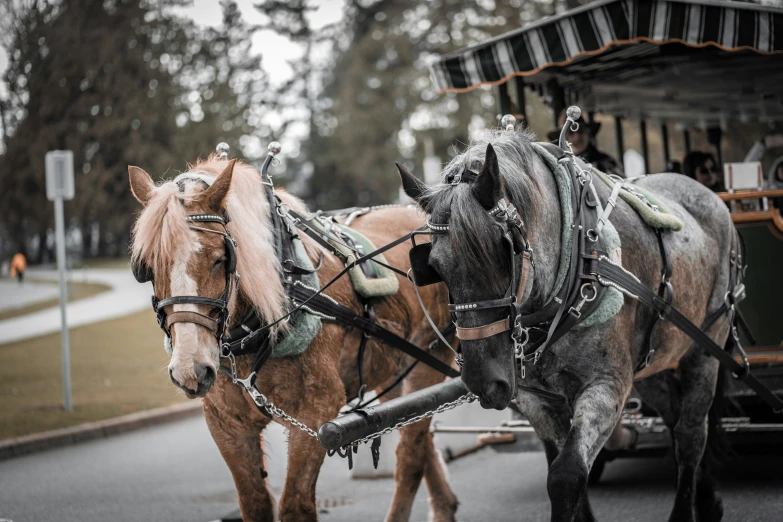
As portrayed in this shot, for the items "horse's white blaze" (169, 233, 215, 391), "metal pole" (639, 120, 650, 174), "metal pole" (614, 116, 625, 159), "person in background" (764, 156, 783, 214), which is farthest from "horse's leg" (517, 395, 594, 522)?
"metal pole" (614, 116, 625, 159)

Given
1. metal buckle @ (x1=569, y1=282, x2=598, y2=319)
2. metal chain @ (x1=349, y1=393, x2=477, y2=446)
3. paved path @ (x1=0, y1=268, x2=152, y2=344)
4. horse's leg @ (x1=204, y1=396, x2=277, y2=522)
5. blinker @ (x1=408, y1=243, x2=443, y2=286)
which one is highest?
blinker @ (x1=408, y1=243, x2=443, y2=286)

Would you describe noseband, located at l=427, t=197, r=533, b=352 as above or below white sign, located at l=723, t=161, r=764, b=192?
below

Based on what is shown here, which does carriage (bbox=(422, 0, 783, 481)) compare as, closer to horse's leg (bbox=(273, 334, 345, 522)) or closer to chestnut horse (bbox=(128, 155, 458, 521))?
chestnut horse (bbox=(128, 155, 458, 521))

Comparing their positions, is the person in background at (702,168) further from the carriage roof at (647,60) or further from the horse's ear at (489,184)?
the horse's ear at (489,184)

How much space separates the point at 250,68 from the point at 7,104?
38.1ft

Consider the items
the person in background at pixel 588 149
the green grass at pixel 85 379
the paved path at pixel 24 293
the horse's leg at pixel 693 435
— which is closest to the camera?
the horse's leg at pixel 693 435

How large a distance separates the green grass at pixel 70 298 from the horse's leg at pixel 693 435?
19.3 m

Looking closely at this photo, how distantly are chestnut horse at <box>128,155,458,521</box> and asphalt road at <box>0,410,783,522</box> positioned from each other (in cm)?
142

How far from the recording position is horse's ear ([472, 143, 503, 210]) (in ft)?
10.3

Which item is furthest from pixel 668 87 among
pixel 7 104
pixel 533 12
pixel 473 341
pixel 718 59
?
pixel 7 104

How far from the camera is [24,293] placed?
27547 millimetres

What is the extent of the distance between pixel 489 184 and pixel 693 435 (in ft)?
6.93

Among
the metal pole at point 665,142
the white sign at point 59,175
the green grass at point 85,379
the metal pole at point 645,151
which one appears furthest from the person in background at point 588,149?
the white sign at point 59,175

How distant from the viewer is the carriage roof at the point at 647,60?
17.3ft
